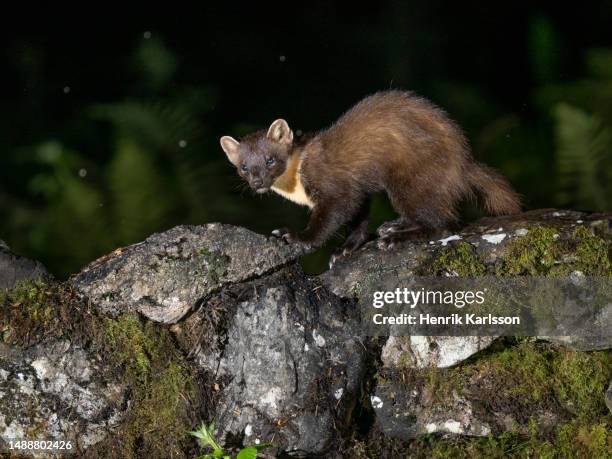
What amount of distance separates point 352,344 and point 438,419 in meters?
0.51

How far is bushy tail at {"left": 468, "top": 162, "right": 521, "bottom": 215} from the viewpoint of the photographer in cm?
505

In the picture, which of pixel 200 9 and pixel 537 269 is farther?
pixel 200 9

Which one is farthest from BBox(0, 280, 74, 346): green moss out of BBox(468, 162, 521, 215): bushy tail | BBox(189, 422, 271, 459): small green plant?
BBox(468, 162, 521, 215): bushy tail

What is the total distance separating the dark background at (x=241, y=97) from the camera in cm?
671

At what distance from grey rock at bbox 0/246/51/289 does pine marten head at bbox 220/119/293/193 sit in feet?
4.42

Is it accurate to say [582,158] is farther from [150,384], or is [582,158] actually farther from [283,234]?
[150,384]

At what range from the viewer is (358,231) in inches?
201

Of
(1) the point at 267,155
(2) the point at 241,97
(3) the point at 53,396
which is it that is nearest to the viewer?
(3) the point at 53,396

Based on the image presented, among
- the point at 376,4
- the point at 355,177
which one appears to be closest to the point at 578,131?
the point at 355,177

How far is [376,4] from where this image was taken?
8.32 meters

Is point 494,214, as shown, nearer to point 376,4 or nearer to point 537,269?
point 537,269

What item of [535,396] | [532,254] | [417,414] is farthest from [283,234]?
[535,396]

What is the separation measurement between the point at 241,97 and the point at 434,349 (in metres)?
4.14

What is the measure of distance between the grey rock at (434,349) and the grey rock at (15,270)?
1.63 m
